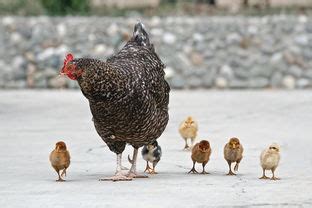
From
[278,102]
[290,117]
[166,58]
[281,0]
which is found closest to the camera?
[290,117]

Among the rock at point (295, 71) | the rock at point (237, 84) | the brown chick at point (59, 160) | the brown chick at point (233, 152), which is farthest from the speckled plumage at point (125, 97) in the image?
the rock at point (295, 71)

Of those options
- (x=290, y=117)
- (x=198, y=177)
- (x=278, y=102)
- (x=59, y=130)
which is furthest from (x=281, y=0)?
(x=198, y=177)

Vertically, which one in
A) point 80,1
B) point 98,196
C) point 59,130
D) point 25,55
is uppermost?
point 80,1

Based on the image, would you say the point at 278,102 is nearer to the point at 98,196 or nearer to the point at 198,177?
the point at 198,177

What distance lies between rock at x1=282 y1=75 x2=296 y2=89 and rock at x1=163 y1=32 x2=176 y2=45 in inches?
101

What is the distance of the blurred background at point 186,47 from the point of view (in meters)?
21.7

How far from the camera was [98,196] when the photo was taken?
9234mm

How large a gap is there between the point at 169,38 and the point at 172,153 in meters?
11.0

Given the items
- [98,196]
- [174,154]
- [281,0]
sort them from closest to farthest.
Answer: [98,196], [174,154], [281,0]

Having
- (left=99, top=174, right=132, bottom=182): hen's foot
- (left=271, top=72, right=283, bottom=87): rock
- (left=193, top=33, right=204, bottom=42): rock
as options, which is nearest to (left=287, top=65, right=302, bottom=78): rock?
(left=271, top=72, right=283, bottom=87): rock

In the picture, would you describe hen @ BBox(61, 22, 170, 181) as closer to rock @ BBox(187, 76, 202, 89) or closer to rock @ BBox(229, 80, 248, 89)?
rock @ BBox(187, 76, 202, 89)

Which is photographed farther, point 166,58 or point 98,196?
point 166,58

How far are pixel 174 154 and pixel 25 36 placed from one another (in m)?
12.0

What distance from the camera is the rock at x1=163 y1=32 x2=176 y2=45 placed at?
916 inches
